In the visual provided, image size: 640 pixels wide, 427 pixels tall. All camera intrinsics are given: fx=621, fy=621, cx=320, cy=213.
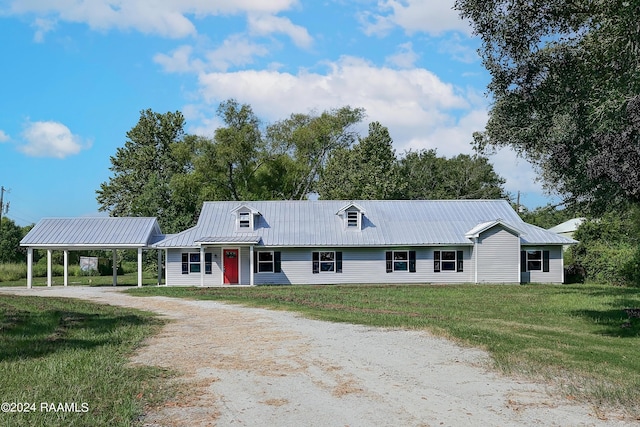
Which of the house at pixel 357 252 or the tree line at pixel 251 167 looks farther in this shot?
the tree line at pixel 251 167

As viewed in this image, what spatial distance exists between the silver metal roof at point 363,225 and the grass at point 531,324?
320 inches

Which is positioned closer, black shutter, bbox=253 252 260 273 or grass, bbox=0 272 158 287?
black shutter, bbox=253 252 260 273

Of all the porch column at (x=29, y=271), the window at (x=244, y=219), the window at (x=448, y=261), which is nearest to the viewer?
the porch column at (x=29, y=271)

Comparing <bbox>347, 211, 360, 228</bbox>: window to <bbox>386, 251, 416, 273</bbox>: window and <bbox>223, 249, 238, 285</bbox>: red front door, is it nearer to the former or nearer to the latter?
<bbox>386, 251, 416, 273</bbox>: window

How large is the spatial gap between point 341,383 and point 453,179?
5894 centimetres

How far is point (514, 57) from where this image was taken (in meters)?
15.0

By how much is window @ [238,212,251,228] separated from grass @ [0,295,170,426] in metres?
21.8

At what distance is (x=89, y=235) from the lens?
35906mm

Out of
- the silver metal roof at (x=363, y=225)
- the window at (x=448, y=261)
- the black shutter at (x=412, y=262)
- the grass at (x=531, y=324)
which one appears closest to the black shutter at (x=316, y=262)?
the silver metal roof at (x=363, y=225)

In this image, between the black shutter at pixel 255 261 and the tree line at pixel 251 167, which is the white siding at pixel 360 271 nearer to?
the black shutter at pixel 255 261

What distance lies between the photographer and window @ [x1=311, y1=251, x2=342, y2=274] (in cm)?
3681

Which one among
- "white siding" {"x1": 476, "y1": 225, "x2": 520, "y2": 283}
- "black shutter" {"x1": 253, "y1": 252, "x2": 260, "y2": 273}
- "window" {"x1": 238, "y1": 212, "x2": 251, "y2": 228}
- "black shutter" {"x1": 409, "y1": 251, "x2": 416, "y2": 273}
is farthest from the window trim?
"window" {"x1": 238, "y1": 212, "x2": 251, "y2": 228}

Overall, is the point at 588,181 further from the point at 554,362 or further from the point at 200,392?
the point at 200,392

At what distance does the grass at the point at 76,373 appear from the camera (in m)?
7.02
